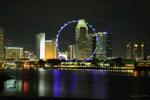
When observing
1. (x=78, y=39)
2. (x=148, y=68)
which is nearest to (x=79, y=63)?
(x=78, y=39)

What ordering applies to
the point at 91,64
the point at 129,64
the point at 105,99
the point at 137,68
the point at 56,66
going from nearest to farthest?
the point at 105,99 < the point at 137,68 < the point at 129,64 < the point at 91,64 < the point at 56,66

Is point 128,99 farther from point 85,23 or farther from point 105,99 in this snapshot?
point 85,23

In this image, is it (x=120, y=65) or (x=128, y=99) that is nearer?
(x=128, y=99)

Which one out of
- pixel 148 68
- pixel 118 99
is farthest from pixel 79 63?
pixel 118 99

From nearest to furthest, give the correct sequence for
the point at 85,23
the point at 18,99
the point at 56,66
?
the point at 18,99, the point at 85,23, the point at 56,66

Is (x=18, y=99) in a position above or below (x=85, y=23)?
below

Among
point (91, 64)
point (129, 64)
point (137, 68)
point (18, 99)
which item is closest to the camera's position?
point (18, 99)

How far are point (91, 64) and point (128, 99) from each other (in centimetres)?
13435

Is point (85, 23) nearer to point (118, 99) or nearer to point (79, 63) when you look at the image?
point (79, 63)

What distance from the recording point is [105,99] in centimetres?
2744

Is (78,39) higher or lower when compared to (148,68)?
higher

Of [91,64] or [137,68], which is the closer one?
[137,68]

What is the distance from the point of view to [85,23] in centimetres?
11362

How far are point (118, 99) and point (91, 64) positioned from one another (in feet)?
441
